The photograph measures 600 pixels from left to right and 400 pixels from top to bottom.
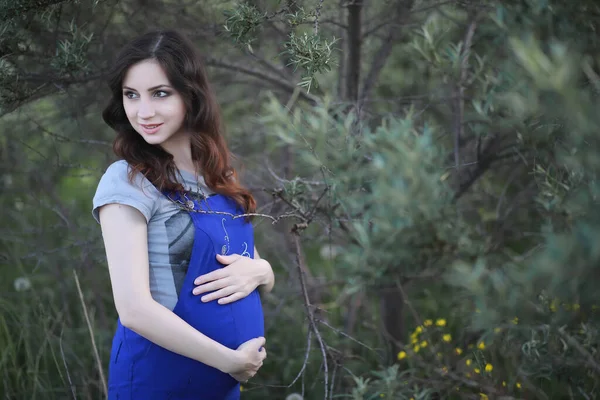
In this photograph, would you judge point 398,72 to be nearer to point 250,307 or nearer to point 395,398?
point 250,307

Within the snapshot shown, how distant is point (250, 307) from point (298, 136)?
2.17 feet

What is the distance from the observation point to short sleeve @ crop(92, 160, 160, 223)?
164cm

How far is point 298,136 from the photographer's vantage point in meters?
1.51

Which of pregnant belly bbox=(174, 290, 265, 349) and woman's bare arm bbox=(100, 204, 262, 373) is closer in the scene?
woman's bare arm bbox=(100, 204, 262, 373)

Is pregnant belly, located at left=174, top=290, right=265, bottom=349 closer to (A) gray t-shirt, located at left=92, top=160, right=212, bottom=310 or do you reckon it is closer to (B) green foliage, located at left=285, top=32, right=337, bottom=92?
(A) gray t-shirt, located at left=92, top=160, right=212, bottom=310

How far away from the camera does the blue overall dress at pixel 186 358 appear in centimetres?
177

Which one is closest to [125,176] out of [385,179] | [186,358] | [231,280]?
[231,280]

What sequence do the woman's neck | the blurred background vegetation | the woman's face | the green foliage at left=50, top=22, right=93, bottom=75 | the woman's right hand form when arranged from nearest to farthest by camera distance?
the blurred background vegetation → the woman's right hand → the woman's face → the woman's neck → the green foliage at left=50, top=22, right=93, bottom=75

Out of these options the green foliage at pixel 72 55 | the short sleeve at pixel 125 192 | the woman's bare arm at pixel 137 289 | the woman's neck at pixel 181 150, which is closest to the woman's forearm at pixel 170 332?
the woman's bare arm at pixel 137 289

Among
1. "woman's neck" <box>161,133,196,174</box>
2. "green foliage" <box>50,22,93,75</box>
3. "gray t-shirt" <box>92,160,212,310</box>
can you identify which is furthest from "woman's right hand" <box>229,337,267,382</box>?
Result: "green foliage" <box>50,22,93,75</box>

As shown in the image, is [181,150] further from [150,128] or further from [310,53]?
[310,53]

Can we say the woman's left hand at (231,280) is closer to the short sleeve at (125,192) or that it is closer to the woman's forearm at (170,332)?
the woman's forearm at (170,332)

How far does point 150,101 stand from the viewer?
1830 mm

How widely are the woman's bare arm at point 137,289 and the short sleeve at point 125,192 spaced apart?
0.06ft
